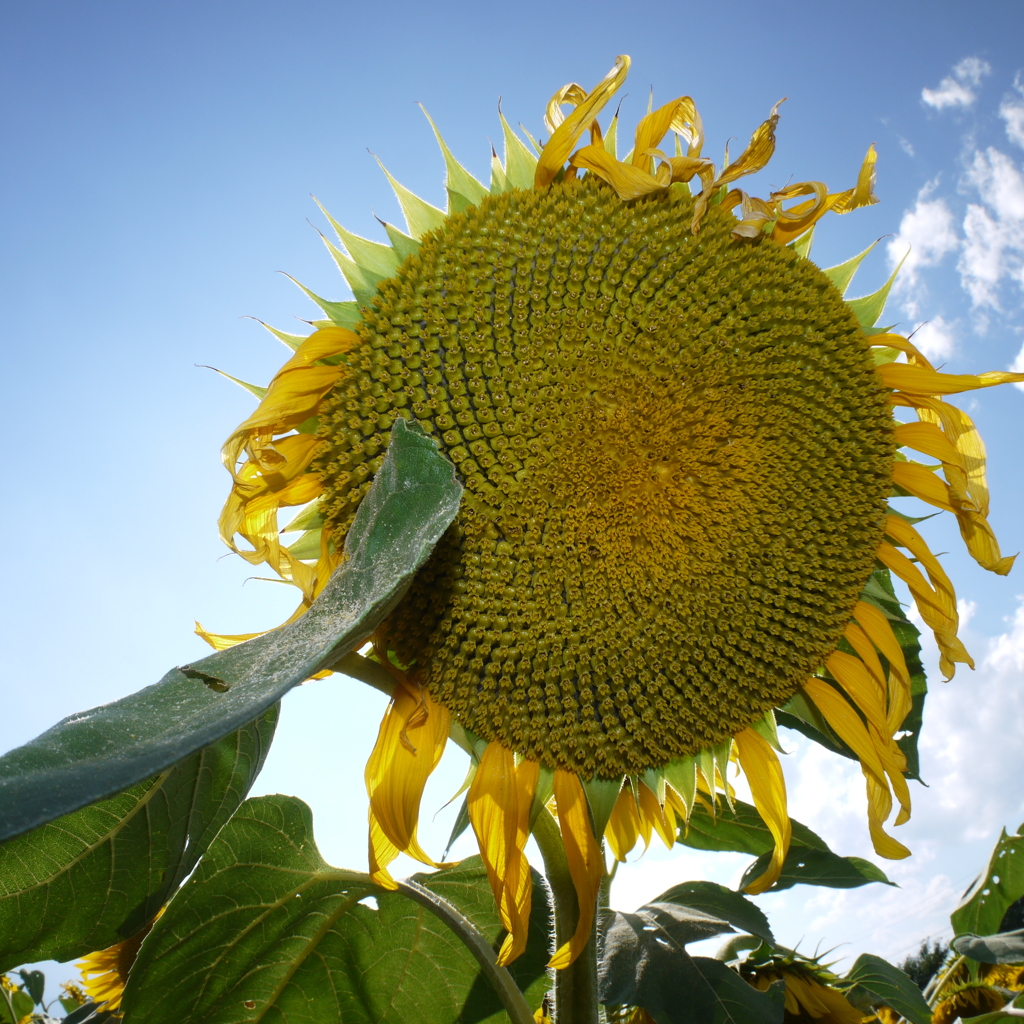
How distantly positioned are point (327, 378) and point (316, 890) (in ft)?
3.76

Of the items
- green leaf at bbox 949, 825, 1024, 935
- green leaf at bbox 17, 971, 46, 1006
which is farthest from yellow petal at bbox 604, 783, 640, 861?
green leaf at bbox 17, 971, 46, 1006

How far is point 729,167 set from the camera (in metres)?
1.88

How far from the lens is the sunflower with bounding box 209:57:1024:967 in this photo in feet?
5.38

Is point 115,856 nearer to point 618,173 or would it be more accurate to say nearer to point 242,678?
point 242,678

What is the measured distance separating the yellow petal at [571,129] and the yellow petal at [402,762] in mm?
1098

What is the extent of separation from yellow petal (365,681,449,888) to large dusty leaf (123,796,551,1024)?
0.23m

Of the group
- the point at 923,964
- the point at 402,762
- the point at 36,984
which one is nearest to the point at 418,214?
the point at 402,762

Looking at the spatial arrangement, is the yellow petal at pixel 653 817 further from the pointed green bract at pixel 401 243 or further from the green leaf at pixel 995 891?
the green leaf at pixel 995 891

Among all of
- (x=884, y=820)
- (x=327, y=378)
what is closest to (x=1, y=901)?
(x=327, y=378)

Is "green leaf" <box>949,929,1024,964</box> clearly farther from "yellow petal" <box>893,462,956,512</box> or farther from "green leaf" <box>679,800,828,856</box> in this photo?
"yellow petal" <box>893,462,956,512</box>

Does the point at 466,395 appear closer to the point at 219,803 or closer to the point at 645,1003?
the point at 219,803

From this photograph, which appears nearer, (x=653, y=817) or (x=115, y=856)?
(x=115, y=856)

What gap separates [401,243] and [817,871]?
197cm

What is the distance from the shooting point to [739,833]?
238cm
